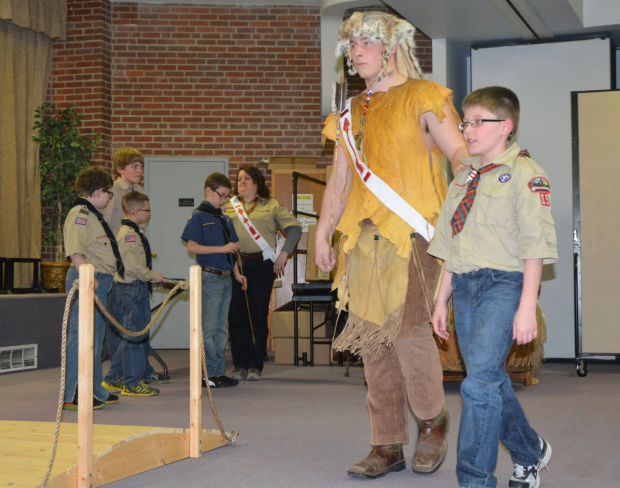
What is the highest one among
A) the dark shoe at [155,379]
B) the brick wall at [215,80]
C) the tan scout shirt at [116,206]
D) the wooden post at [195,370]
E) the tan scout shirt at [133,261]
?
the brick wall at [215,80]

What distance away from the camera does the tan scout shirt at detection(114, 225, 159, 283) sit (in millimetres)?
5223

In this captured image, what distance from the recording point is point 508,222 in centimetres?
233

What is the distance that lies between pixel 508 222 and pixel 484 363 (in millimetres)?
405

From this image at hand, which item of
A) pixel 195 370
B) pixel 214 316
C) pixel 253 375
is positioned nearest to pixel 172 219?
pixel 253 375

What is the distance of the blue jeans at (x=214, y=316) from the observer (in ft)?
18.1

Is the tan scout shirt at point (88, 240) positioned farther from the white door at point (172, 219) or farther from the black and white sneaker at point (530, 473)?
the white door at point (172, 219)

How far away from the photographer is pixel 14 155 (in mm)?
8109

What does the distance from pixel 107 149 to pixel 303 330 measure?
315 centimetres

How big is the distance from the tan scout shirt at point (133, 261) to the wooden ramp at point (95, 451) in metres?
1.89

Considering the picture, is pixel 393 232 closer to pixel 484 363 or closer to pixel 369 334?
pixel 369 334

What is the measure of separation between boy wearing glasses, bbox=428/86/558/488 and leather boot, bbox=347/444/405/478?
48 cm

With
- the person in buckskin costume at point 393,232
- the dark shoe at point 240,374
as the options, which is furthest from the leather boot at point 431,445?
the dark shoe at point 240,374

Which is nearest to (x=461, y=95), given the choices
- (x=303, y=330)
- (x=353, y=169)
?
(x=303, y=330)

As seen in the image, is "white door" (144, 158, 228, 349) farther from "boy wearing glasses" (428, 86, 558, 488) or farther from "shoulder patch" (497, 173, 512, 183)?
"shoulder patch" (497, 173, 512, 183)
